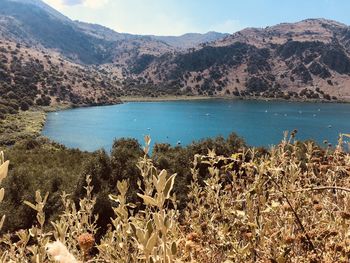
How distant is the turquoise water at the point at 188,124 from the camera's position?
69.5 m

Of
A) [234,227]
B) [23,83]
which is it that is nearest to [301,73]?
[23,83]

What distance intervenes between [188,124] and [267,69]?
98946 millimetres

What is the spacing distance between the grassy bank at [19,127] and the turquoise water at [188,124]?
2.23m

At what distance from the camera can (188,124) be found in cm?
8938

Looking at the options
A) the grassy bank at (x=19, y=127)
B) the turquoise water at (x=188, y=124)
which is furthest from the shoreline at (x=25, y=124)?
the turquoise water at (x=188, y=124)

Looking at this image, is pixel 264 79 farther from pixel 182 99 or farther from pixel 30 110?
pixel 30 110

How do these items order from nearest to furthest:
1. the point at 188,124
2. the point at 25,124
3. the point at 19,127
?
1. the point at 19,127
2. the point at 25,124
3. the point at 188,124

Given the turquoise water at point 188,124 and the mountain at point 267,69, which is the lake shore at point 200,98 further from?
the turquoise water at point 188,124

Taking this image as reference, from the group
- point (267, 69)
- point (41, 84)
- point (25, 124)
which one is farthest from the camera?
point (267, 69)

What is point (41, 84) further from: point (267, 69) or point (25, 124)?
point (267, 69)

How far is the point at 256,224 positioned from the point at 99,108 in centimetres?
12052

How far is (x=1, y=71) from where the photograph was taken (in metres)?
116

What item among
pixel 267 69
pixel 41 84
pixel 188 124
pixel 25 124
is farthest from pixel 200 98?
pixel 25 124

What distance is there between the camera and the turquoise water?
69500mm
